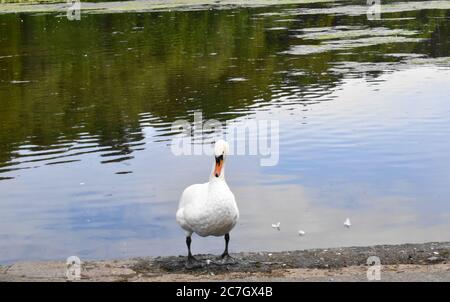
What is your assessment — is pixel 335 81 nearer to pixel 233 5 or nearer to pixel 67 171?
pixel 67 171

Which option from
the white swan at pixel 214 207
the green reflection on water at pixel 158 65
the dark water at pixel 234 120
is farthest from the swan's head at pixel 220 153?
the green reflection on water at pixel 158 65

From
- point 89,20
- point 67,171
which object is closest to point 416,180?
point 67,171

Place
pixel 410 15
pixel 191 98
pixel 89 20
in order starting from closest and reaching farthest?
pixel 191 98, pixel 410 15, pixel 89 20

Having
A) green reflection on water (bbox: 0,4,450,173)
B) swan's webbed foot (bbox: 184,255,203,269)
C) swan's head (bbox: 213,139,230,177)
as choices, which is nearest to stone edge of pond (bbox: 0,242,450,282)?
swan's webbed foot (bbox: 184,255,203,269)

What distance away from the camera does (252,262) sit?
38.2 ft

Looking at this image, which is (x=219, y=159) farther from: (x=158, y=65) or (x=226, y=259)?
(x=158, y=65)

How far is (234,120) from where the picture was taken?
22.9 m

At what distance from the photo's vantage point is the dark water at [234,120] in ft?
47.4

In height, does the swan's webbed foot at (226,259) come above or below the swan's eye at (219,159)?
below

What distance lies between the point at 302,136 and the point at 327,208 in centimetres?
548

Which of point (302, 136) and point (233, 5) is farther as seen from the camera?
point (233, 5)

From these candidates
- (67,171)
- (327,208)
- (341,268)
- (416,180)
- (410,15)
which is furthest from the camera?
(410,15)

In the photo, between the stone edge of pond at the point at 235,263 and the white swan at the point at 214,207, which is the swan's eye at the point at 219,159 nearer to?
the white swan at the point at 214,207

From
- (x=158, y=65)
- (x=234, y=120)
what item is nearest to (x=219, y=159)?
(x=234, y=120)
